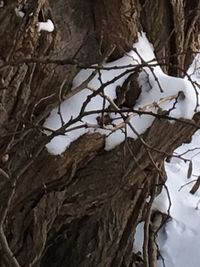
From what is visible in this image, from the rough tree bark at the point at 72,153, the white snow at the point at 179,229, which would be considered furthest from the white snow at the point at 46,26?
the white snow at the point at 179,229

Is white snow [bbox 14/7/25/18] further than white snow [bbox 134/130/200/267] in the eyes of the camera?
No

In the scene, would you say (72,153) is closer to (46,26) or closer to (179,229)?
(46,26)

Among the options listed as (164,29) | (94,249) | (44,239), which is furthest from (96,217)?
(164,29)

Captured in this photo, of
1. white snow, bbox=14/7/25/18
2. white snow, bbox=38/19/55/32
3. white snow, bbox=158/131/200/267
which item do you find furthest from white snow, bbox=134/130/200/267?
white snow, bbox=14/7/25/18

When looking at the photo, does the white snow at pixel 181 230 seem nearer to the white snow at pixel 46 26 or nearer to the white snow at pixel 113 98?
the white snow at pixel 113 98

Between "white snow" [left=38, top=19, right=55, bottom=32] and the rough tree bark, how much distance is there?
0.02 metres

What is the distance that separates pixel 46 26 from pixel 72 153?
497mm

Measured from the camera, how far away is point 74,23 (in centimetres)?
262

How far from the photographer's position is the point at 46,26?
7.70 feet

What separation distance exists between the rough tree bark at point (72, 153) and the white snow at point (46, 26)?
0.02 m

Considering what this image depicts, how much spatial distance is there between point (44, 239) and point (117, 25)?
37.2 inches

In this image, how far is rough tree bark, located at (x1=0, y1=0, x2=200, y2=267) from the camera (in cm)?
233

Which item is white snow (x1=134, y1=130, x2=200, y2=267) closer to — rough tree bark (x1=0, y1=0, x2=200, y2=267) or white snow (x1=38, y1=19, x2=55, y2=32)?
rough tree bark (x1=0, y1=0, x2=200, y2=267)

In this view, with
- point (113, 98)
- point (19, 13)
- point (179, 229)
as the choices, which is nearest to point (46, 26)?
point (19, 13)
